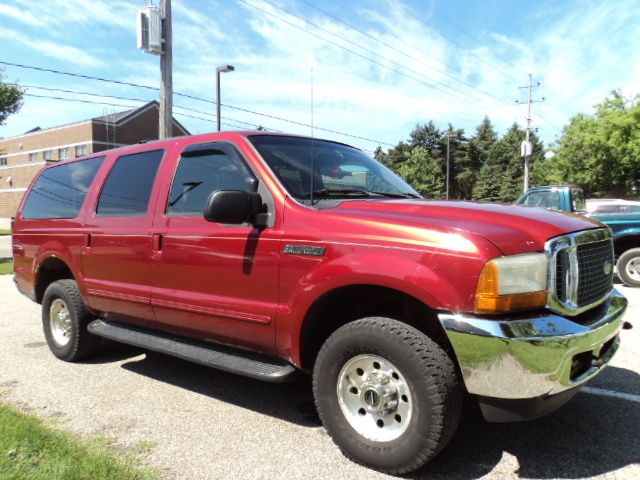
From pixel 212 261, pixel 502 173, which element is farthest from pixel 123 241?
pixel 502 173

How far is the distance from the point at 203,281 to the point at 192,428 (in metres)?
0.98

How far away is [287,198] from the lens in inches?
130

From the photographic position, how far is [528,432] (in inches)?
134

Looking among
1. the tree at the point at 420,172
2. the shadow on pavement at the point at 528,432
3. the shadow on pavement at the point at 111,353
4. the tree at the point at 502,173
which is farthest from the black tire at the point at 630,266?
the tree at the point at 502,173

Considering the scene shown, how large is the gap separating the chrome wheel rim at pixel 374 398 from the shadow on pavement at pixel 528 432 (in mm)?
302

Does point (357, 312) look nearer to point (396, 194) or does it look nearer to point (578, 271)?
point (396, 194)

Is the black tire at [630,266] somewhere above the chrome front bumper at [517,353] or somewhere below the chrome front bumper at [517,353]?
below

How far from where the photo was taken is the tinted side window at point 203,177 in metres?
3.65

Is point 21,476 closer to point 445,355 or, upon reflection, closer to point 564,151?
point 445,355

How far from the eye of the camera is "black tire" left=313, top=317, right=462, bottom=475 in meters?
2.66

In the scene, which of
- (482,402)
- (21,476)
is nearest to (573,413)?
(482,402)

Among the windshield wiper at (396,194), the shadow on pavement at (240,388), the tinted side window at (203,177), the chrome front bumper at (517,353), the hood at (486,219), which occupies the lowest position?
the shadow on pavement at (240,388)

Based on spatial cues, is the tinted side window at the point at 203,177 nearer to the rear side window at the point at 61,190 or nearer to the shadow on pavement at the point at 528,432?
the rear side window at the point at 61,190

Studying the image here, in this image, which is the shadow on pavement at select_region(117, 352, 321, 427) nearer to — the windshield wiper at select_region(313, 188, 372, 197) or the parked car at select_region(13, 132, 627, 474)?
the parked car at select_region(13, 132, 627, 474)
